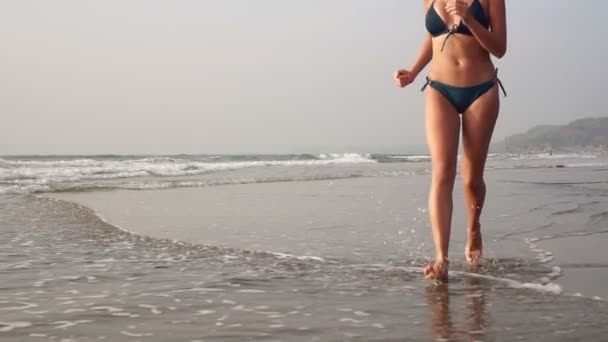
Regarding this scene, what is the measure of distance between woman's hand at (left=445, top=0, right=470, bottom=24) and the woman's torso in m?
0.24

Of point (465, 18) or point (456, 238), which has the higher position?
point (465, 18)

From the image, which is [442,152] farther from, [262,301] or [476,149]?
[262,301]

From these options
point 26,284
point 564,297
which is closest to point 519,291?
point 564,297

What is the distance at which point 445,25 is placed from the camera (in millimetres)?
4312

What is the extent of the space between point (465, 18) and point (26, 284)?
10.4 feet

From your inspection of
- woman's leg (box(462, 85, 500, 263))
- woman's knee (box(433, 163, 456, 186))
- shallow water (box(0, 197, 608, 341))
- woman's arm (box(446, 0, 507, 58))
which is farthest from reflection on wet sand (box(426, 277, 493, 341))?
woman's arm (box(446, 0, 507, 58))

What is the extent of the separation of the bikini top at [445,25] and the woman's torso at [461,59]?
0.01 metres

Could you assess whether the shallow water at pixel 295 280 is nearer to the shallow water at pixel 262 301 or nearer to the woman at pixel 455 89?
the shallow water at pixel 262 301

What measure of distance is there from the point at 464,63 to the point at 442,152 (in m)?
0.61

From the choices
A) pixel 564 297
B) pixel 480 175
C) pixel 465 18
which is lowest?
pixel 564 297

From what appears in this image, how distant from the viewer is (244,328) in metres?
2.88

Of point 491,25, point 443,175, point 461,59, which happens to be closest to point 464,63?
point 461,59

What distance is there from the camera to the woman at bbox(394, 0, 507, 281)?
13.6ft

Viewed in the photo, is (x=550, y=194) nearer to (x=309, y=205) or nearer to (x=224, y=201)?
(x=309, y=205)
